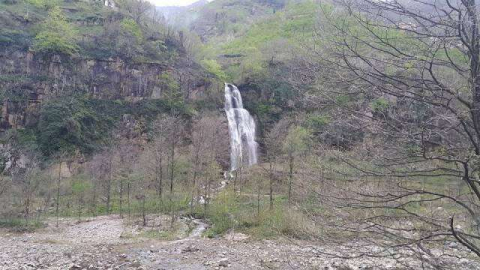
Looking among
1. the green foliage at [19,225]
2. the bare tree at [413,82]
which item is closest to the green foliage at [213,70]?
the green foliage at [19,225]

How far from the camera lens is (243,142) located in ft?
148

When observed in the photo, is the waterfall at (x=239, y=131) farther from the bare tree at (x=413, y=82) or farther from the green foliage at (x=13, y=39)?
the bare tree at (x=413, y=82)

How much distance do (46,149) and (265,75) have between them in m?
31.0

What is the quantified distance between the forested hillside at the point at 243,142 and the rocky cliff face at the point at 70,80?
0.51 ft

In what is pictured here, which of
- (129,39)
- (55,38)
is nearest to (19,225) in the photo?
(55,38)

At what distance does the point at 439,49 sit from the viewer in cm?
313

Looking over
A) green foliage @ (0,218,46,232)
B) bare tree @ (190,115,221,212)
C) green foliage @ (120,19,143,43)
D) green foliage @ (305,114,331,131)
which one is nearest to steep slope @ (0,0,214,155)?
green foliage @ (120,19,143,43)

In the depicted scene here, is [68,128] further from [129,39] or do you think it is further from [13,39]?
[129,39]

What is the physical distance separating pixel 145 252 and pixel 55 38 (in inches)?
1454

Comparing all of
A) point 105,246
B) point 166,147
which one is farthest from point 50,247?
point 166,147

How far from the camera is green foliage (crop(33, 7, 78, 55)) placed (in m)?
44.1

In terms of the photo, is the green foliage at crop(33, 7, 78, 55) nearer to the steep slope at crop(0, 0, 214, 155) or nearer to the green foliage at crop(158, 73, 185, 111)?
the steep slope at crop(0, 0, 214, 155)

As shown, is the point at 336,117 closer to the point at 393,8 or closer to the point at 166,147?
the point at 393,8

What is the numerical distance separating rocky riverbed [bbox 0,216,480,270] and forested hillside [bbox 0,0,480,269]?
0.43 feet
